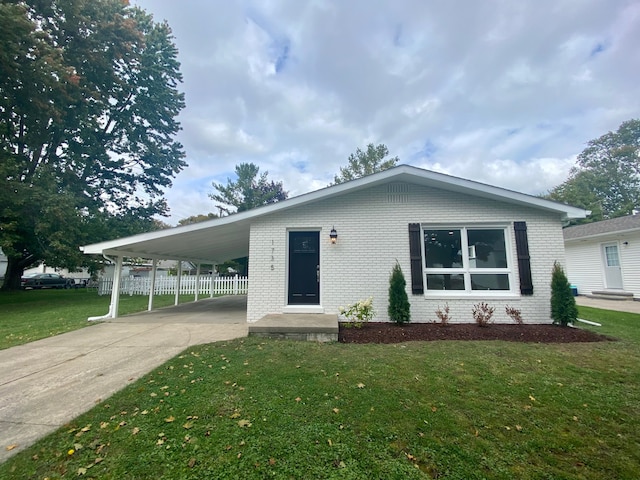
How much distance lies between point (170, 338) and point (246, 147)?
55.2ft

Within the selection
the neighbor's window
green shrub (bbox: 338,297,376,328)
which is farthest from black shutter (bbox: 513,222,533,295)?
green shrub (bbox: 338,297,376,328)

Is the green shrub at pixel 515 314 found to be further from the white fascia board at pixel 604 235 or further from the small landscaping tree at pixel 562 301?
the white fascia board at pixel 604 235

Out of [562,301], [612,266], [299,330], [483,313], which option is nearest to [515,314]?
[483,313]

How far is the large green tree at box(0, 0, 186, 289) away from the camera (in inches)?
444

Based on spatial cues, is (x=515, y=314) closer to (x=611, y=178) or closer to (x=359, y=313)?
(x=359, y=313)

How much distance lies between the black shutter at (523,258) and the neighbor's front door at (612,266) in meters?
10.1

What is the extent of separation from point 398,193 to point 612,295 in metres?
12.5

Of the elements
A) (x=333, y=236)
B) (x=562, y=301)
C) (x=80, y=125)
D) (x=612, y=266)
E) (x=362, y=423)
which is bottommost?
(x=362, y=423)

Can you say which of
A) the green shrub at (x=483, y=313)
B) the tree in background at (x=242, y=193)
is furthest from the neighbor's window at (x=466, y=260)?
the tree in background at (x=242, y=193)

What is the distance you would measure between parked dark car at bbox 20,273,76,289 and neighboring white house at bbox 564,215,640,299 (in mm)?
35946

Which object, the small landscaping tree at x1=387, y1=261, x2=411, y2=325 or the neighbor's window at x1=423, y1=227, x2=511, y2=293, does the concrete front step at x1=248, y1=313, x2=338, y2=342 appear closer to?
the small landscaping tree at x1=387, y1=261, x2=411, y2=325

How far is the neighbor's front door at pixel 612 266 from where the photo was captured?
40.7 ft

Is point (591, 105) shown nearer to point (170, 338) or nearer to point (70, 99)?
point (170, 338)

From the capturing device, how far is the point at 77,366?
423cm
